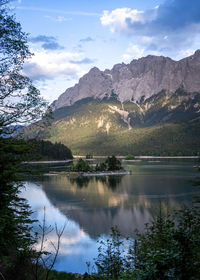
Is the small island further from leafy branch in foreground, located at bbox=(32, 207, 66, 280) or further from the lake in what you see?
leafy branch in foreground, located at bbox=(32, 207, 66, 280)

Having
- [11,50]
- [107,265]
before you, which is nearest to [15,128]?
[11,50]

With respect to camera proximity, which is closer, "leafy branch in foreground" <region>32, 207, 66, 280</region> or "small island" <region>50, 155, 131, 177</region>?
"leafy branch in foreground" <region>32, 207, 66, 280</region>

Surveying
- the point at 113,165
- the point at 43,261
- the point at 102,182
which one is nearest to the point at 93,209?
the point at 102,182

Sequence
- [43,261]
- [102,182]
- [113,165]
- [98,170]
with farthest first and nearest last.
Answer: [113,165] → [98,170] → [102,182] → [43,261]

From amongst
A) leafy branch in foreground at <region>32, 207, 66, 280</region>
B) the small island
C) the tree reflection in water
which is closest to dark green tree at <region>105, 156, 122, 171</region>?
the small island

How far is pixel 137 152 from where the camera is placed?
18850 centimetres

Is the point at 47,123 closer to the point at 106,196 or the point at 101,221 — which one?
the point at 101,221

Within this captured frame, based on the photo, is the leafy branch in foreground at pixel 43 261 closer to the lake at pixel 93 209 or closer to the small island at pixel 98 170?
the lake at pixel 93 209

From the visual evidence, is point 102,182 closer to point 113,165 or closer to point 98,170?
point 98,170

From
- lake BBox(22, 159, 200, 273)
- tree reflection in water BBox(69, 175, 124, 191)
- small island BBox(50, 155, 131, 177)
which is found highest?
small island BBox(50, 155, 131, 177)

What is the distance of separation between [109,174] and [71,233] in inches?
2331

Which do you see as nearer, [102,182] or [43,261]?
[43,261]

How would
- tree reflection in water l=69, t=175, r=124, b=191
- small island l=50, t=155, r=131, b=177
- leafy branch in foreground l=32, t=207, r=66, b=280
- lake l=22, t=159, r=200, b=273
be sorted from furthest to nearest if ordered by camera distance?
small island l=50, t=155, r=131, b=177, tree reflection in water l=69, t=175, r=124, b=191, lake l=22, t=159, r=200, b=273, leafy branch in foreground l=32, t=207, r=66, b=280

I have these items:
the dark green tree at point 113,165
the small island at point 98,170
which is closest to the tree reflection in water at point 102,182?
the small island at point 98,170
